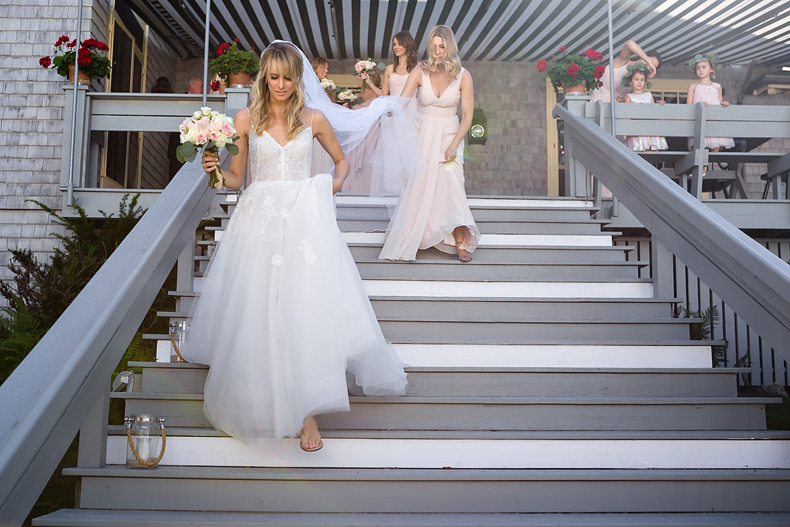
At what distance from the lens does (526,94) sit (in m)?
11.8

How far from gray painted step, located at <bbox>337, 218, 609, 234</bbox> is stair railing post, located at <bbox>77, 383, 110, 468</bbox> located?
9.34ft

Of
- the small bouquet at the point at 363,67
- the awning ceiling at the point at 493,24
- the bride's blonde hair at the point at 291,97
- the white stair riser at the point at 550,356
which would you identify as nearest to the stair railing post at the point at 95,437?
the white stair riser at the point at 550,356

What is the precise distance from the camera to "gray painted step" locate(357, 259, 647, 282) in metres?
4.78

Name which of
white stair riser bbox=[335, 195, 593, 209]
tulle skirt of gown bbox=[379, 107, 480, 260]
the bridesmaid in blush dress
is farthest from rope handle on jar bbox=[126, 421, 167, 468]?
the bridesmaid in blush dress

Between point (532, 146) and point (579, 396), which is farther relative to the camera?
point (532, 146)

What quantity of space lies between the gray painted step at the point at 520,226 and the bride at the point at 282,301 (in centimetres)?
171

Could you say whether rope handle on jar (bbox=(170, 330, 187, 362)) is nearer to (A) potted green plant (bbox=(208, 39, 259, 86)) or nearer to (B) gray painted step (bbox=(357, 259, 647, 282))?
(B) gray painted step (bbox=(357, 259, 647, 282))

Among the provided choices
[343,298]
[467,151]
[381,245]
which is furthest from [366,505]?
[467,151]

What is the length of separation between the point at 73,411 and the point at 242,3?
26.9 ft

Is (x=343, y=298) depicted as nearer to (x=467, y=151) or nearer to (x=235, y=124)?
(x=235, y=124)

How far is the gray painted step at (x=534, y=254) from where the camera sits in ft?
16.6

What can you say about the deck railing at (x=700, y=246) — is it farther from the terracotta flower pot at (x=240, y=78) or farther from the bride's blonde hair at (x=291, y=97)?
the terracotta flower pot at (x=240, y=78)

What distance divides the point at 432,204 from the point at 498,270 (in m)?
0.68

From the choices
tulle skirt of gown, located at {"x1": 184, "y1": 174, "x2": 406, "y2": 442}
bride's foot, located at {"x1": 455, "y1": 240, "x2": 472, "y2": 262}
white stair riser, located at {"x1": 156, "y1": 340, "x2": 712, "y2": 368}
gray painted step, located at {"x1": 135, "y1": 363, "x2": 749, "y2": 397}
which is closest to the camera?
tulle skirt of gown, located at {"x1": 184, "y1": 174, "x2": 406, "y2": 442}
